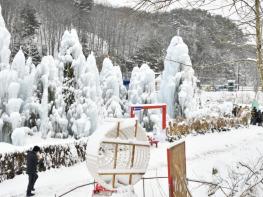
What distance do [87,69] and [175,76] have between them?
7409 millimetres

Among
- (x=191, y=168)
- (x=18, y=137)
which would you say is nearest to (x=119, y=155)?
(x=191, y=168)

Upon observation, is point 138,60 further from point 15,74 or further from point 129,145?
point 129,145

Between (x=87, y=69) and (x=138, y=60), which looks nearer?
(x=87, y=69)

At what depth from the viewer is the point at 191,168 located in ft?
47.3

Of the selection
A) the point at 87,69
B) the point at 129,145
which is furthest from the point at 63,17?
the point at 129,145

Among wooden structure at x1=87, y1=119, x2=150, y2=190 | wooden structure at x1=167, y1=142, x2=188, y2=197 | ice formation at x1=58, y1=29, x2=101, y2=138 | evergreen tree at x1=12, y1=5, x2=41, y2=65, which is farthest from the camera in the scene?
evergreen tree at x1=12, y1=5, x2=41, y2=65

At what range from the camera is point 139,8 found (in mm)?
4910

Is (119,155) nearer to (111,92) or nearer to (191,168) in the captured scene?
(191,168)

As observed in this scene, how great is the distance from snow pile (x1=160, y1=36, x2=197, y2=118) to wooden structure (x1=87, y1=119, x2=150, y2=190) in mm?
18655

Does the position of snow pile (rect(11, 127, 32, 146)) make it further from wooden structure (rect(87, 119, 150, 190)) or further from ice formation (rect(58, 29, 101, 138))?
wooden structure (rect(87, 119, 150, 190))

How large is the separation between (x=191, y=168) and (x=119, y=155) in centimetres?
816


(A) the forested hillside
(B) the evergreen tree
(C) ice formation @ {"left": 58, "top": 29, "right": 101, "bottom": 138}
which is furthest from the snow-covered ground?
(B) the evergreen tree

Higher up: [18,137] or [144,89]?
[144,89]

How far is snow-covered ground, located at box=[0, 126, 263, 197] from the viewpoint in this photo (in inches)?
417
